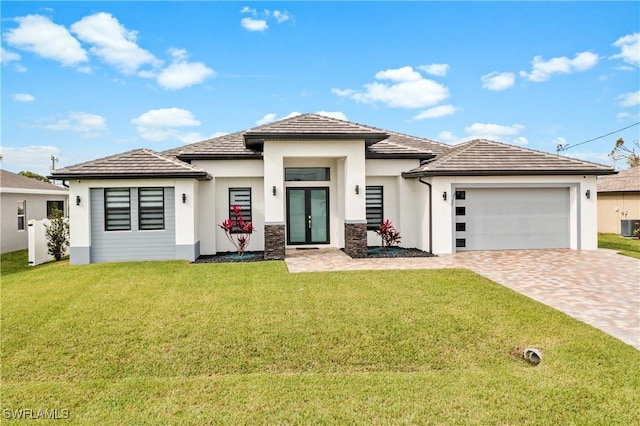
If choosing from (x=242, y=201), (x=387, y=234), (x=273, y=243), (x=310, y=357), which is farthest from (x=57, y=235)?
(x=310, y=357)

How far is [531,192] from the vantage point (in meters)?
14.5

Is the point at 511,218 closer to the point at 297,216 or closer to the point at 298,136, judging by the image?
the point at 297,216

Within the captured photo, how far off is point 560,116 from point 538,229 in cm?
1610

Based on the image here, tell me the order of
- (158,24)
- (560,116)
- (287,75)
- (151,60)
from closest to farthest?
1. (158,24)
2. (151,60)
3. (287,75)
4. (560,116)

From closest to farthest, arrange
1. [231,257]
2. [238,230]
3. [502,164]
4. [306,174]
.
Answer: [231,257], [502,164], [238,230], [306,174]

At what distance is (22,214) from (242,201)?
39.5ft

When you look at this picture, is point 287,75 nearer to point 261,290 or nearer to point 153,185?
point 153,185

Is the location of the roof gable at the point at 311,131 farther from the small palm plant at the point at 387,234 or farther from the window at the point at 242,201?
the small palm plant at the point at 387,234

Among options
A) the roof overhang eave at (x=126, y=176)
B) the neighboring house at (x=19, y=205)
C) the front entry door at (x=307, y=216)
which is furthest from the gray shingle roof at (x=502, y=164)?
the neighboring house at (x=19, y=205)

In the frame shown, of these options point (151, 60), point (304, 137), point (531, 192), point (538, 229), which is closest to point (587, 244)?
point (538, 229)

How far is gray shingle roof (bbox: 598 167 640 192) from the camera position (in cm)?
2219

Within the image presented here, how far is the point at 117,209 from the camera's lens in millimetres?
12945

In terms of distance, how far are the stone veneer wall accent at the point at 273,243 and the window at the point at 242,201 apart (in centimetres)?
238

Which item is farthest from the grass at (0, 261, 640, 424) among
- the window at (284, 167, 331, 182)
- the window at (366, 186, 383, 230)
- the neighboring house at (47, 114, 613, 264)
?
the window at (284, 167, 331, 182)
